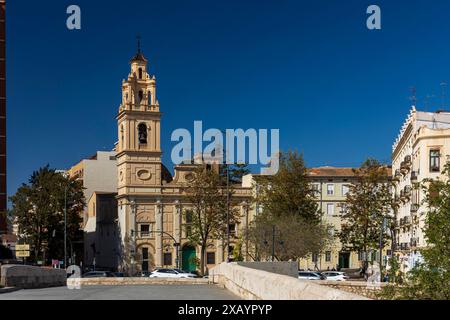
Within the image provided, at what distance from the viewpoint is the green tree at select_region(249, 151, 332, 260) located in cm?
Result: 6594

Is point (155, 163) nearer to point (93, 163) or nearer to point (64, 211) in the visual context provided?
point (64, 211)

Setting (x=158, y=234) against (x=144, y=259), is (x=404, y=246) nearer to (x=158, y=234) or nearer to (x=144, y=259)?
(x=158, y=234)

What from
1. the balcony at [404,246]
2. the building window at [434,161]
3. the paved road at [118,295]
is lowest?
the balcony at [404,246]

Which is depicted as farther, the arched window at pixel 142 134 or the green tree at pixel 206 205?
the arched window at pixel 142 134

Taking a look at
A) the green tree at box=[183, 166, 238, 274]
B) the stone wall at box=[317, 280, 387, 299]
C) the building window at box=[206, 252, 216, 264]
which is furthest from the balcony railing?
the building window at box=[206, 252, 216, 264]

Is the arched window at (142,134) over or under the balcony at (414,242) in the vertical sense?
over

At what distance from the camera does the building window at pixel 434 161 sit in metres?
56.2

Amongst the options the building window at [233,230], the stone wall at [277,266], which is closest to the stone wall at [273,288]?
the stone wall at [277,266]

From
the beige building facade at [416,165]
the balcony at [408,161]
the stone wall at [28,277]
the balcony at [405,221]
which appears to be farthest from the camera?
the balcony at [405,221]

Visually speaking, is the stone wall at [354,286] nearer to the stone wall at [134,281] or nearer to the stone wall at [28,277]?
the stone wall at [134,281]

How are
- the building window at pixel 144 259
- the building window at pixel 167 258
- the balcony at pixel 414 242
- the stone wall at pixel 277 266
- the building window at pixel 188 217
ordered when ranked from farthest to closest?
1. the building window at pixel 188 217
2. the building window at pixel 167 258
3. the building window at pixel 144 259
4. the balcony at pixel 414 242
5. the stone wall at pixel 277 266

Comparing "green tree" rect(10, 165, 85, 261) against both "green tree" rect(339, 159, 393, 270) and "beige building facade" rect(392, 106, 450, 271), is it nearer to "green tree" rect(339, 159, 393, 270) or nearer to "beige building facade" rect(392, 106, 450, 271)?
"green tree" rect(339, 159, 393, 270)

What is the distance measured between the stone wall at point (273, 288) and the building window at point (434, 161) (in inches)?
1324
